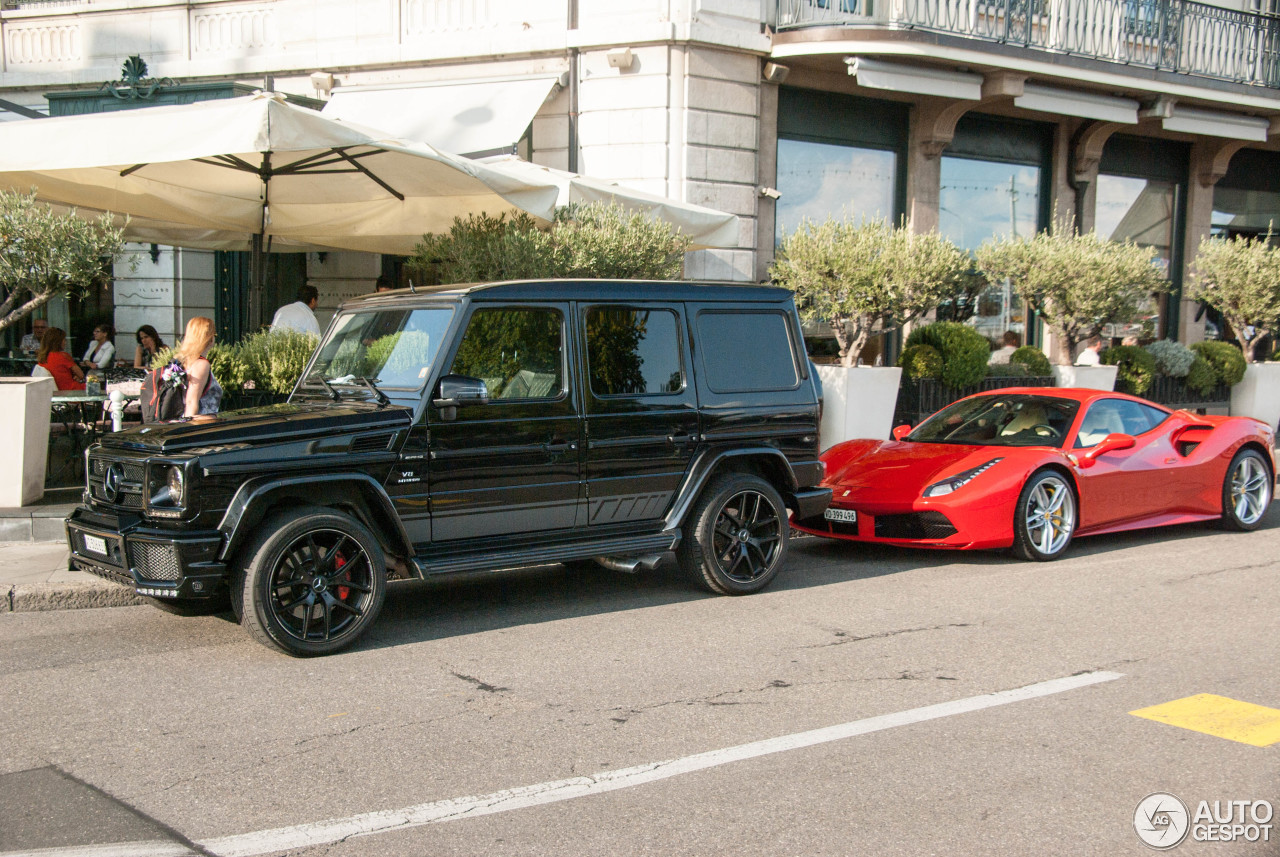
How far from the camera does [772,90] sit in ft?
52.4

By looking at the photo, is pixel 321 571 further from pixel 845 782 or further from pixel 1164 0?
pixel 1164 0

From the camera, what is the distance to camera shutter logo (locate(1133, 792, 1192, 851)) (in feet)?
12.1

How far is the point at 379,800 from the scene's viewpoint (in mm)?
3994

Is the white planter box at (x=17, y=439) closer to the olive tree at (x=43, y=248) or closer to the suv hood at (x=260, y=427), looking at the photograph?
the olive tree at (x=43, y=248)

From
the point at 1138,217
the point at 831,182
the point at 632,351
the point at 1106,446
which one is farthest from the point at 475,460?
the point at 1138,217

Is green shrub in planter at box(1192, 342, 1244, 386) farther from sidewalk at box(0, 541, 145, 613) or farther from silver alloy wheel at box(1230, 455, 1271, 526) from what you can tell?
sidewalk at box(0, 541, 145, 613)

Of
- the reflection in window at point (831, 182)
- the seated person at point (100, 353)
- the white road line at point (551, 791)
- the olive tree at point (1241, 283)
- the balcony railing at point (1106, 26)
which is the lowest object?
the white road line at point (551, 791)

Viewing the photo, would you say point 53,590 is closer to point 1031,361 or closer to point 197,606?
point 197,606

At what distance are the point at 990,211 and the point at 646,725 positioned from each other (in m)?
16.0

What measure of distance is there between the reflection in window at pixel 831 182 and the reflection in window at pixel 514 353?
10387 mm

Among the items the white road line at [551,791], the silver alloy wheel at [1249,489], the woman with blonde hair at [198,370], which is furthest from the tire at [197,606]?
the silver alloy wheel at [1249,489]

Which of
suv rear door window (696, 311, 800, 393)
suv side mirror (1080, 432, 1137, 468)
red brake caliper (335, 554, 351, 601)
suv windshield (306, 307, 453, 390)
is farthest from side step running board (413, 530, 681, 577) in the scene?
suv side mirror (1080, 432, 1137, 468)

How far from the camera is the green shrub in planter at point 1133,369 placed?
16500 mm

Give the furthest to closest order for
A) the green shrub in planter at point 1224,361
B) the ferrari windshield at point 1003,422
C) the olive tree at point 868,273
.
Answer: the green shrub in planter at point 1224,361 → the olive tree at point 868,273 → the ferrari windshield at point 1003,422
